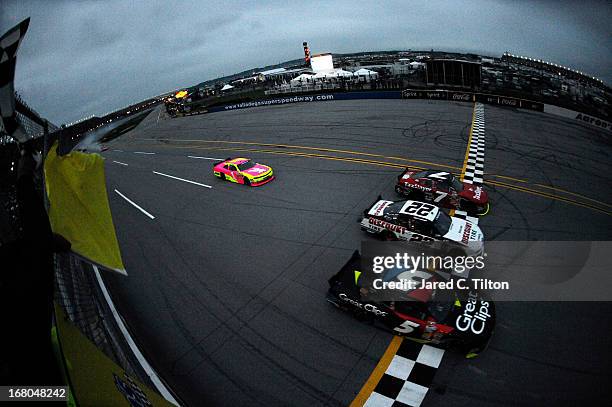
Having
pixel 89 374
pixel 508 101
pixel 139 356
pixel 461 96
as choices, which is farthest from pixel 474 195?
pixel 461 96

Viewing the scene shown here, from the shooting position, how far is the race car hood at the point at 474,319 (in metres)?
6.12

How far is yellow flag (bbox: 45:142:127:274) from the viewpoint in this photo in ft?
8.33

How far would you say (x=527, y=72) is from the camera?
2595 cm

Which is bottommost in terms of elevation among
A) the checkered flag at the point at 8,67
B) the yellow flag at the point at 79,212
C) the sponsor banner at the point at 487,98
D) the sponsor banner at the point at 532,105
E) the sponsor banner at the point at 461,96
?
the sponsor banner at the point at 532,105

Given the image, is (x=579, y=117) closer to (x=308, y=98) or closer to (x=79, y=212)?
(x=308, y=98)

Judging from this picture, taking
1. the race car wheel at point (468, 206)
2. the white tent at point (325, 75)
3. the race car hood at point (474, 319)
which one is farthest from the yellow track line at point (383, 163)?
the white tent at point (325, 75)

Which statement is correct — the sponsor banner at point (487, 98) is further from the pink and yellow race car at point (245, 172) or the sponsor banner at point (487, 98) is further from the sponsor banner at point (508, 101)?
the pink and yellow race car at point (245, 172)

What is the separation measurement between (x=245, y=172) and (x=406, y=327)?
10767mm

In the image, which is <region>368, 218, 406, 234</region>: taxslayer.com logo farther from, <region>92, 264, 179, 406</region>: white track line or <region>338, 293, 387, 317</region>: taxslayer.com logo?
<region>92, 264, 179, 406</region>: white track line

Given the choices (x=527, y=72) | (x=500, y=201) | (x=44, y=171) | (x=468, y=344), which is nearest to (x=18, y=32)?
(x=44, y=171)

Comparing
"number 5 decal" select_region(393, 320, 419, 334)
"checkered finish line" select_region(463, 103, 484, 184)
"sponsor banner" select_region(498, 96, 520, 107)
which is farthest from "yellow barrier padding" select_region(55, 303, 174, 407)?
"sponsor banner" select_region(498, 96, 520, 107)

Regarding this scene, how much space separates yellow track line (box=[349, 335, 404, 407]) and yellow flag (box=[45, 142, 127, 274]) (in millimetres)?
5071

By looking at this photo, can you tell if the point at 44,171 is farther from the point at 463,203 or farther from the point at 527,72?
the point at 527,72

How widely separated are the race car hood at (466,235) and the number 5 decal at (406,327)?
Result: 314 cm
